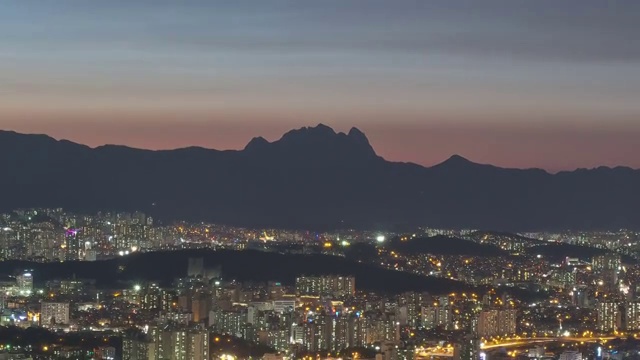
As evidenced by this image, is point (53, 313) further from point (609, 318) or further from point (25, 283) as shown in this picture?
point (609, 318)

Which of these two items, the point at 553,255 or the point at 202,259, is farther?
the point at 553,255

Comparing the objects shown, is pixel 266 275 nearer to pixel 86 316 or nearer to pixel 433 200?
pixel 86 316

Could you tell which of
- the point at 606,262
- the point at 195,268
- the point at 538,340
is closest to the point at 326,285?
the point at 195,268

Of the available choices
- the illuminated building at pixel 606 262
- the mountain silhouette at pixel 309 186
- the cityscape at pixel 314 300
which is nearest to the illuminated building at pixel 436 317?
the cityscape at pixel 314 300

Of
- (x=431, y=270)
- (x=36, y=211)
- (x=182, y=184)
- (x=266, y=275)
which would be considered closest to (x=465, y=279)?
(x=431, y=270)

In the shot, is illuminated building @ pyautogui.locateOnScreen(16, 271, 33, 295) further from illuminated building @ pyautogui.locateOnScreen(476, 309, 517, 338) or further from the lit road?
the lit road

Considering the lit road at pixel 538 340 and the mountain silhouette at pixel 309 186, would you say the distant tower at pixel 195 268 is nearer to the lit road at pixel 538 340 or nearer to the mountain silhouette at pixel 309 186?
the lit road at pixel 538 340
